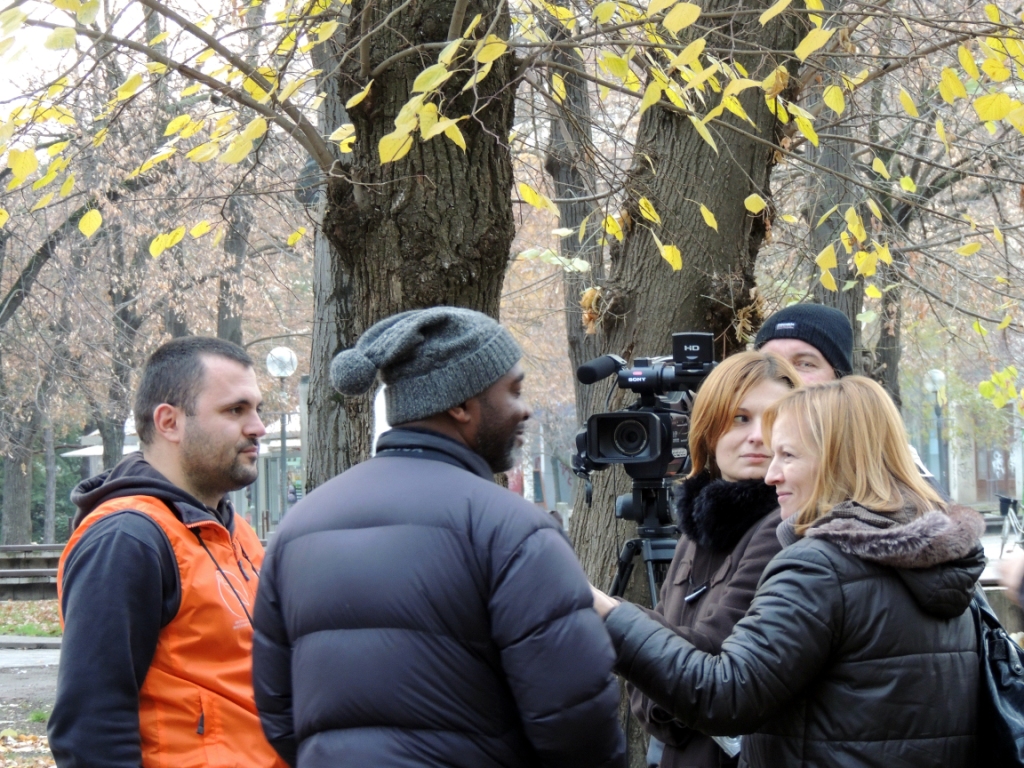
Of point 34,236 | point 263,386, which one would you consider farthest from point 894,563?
point 263,386

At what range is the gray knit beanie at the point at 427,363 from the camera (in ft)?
6.80

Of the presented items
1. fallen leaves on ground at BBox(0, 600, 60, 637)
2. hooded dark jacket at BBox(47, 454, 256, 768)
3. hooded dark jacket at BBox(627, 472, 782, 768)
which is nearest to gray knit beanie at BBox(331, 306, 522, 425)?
hooded dark jacket at BBox(47, 454, 256, 768)

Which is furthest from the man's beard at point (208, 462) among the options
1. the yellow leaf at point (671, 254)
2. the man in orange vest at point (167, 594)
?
the yellow leaf at point (671, 254)

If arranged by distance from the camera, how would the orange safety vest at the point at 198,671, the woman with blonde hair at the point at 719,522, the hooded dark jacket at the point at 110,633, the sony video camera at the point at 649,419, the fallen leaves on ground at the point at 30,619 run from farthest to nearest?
the fallen leaves on ground at the point at 30,619 < the sony video camera at the point at 649,419 < the woman with blonde hair at the point at 719,522 < the orange safety vest at the point at 198,671 < the hooded dark jacket at the point at 110,633

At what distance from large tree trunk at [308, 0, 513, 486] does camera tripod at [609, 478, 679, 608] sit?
79cm

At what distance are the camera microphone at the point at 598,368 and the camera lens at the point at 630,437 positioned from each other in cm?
16

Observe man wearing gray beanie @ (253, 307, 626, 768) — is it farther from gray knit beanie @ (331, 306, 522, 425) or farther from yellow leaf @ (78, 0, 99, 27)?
yellow leaf @ (78, 0, 99, 27)

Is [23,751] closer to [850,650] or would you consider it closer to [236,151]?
[236,151]

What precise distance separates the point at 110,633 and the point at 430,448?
2.72 feet


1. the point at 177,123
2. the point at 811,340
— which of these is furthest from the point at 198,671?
the point at 177,123

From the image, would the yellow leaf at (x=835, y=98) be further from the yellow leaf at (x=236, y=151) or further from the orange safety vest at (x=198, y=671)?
the orange safety vest at (x=198, y=671)

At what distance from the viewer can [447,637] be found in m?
1.89

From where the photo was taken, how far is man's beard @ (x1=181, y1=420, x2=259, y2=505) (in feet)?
9.02

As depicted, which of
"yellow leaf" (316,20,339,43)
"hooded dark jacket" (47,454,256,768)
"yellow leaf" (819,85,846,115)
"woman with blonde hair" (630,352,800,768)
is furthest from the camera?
"yellow leaf" (819,85,846,115)
